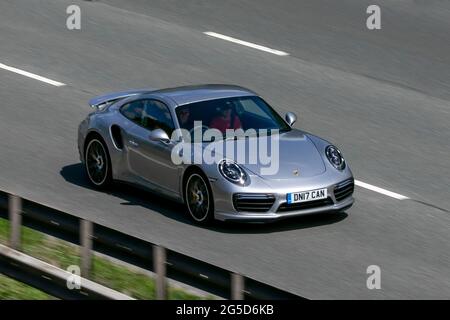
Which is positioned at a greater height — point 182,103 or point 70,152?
point 182,103

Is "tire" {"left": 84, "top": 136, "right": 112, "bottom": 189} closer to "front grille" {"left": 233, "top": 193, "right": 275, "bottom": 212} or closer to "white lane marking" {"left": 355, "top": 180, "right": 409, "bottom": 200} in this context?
"front grille" {"left": 233, "top": 193, "right": 275, "bottom": 212}

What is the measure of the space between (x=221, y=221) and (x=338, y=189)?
130 centimetres

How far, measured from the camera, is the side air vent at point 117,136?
1417 centimetres

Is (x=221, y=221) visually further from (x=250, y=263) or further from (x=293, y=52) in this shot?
(x=293, y=52)

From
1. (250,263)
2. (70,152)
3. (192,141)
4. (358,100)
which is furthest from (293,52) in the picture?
(250,263)

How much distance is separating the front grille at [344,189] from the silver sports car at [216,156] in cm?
1

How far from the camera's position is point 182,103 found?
13.7 meters

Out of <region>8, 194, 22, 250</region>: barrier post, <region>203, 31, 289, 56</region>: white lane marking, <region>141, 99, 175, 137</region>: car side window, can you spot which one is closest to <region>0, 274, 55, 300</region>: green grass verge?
<region>8, 194, 22, 250</region>: barrier post

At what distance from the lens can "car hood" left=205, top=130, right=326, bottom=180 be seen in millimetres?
12750

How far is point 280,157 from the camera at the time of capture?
13.0 metres

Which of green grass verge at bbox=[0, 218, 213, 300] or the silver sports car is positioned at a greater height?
the silver sports car

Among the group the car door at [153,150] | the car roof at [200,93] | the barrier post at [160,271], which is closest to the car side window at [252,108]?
the car roof at [200,93]

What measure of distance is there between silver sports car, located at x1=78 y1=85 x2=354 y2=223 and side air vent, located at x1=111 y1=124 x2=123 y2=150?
1 cm

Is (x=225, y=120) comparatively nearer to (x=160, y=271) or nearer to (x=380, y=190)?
(x=380, y=190)
